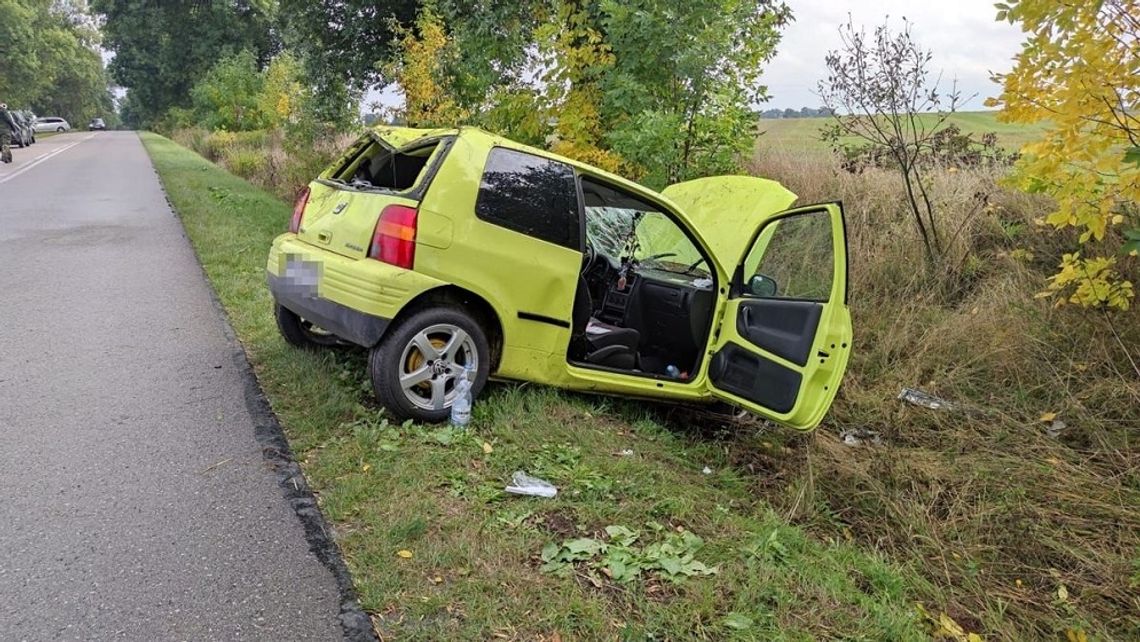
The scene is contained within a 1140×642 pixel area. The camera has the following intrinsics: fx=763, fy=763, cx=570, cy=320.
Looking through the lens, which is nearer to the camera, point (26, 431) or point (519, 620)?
point (519, 620)

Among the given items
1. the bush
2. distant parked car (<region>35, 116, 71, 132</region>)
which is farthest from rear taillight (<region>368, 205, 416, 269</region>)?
distant parked car (<region>35, 116, 71, 132</region>)

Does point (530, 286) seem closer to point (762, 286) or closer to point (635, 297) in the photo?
point (635, 297)

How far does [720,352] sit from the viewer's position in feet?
15.3

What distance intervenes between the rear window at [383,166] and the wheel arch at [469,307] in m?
0.60

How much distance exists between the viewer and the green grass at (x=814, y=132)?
8.27 meters

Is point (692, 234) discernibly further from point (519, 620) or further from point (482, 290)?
point (519, 620)

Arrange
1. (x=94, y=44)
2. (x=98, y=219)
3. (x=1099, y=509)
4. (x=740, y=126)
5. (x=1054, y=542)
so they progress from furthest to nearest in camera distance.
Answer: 1. (x=94, y=44)
2. (x=98, y=219)
3. (x=740, y=126)
4. (x=1099, y=509)
5. (x=1054, y=542)

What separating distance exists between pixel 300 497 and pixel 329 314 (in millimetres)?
1118

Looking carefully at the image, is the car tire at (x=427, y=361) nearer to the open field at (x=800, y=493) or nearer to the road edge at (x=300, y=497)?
the open field at (x=800, y=493)

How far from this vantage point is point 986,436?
4820 mm

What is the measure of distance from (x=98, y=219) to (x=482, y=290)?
32.8 feet

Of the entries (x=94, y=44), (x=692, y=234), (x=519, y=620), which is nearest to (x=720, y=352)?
(x=692, y=234)

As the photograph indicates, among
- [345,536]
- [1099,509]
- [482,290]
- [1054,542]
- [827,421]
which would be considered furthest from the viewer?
[827,421]

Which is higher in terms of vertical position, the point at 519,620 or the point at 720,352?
the point at 720,352
